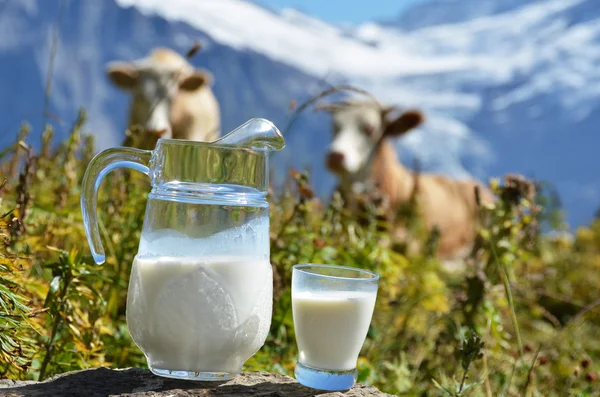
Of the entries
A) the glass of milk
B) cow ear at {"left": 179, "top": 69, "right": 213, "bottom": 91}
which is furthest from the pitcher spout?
cow ear at {"left": 179, "top": 69, "right": 213, "bottom": 91}

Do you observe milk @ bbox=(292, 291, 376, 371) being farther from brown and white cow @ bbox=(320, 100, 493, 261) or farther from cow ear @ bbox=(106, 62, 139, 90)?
cow ear @ bbox=(106, 62, 139, 90)

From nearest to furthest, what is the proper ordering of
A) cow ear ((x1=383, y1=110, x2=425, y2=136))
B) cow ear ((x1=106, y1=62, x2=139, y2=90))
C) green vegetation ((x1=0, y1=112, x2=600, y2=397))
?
green vegetation ((x1=0, y1=112, x2=600, y2=397))
cow ear ((x1=383, y1=110, x2=425, y2=136))
cow ear ((x1=106, y1=62, x2=139, y2=90))

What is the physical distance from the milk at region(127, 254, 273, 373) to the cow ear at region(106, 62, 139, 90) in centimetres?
773

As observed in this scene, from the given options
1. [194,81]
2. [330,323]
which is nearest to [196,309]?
[330,323]

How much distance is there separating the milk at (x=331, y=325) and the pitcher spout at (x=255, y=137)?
0.31 meters

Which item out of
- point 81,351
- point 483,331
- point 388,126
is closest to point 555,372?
point 483,331

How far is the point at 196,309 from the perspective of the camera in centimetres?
139

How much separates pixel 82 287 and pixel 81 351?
17cm

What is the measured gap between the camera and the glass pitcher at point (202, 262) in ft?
4.58

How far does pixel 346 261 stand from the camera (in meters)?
2.84

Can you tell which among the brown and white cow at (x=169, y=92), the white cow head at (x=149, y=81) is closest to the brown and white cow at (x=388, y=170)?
the brown and white cow at (x=169, y=92)

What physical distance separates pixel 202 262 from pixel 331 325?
0.29m

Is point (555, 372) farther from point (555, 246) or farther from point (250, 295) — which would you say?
point (555, 246)

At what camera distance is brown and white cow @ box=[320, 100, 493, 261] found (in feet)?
24.5
